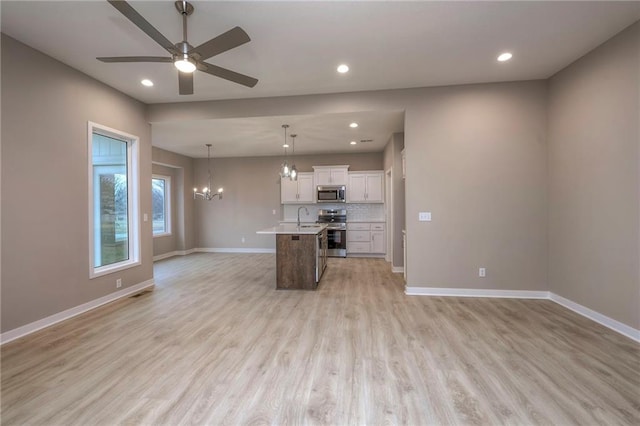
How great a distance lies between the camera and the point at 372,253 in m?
6.95

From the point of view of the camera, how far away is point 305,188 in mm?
7305

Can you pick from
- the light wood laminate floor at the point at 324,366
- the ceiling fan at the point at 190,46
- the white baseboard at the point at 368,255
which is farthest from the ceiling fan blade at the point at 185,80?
the white baseboard at the point at 368,255

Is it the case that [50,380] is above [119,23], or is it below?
below

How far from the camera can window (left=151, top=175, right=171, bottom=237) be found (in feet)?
23.5

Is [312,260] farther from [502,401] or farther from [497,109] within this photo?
[497,109]

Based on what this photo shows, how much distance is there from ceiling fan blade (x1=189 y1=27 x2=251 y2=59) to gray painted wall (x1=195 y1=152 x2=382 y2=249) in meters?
5.40

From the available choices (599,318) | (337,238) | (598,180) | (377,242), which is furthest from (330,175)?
(599,318)

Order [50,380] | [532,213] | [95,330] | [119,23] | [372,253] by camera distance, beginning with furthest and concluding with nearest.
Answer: [372,253]
[532,213]
[95,330]
[119,23]
[50,380]

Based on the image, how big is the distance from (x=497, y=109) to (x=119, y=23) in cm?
445

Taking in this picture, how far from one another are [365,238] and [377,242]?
315 mm


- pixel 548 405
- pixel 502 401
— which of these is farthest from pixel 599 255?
pixel 502 401

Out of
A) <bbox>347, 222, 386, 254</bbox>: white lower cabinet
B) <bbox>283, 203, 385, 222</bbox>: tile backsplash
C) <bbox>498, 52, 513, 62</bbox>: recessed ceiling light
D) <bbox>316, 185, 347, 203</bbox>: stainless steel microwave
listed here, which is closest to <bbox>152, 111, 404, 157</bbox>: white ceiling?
<bbox>316, 185, 347, 203</bbox>: stainless steel microwave

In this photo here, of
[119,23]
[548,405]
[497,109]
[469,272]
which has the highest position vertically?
[119,23]

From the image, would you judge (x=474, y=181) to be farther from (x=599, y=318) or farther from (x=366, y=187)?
(x=366, y=187)
